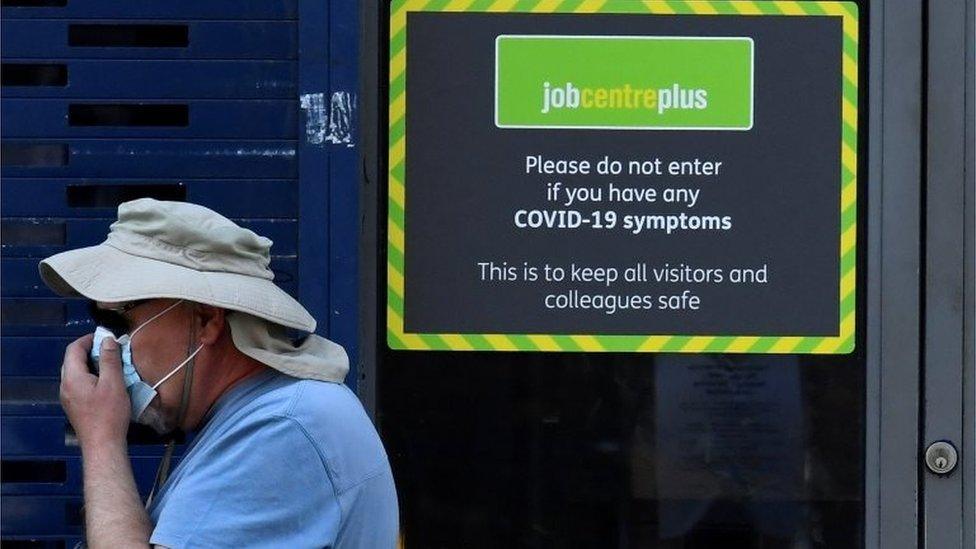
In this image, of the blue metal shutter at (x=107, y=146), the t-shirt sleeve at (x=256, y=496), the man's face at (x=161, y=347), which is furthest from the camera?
the blue metal shutter at (x=107, y=146)

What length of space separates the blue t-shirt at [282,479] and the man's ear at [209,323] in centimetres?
11

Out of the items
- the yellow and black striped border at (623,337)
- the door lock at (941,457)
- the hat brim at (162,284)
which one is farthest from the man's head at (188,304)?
the door lock at (941,457)

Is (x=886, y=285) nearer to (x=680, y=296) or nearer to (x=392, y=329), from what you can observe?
(x=680, y=296)

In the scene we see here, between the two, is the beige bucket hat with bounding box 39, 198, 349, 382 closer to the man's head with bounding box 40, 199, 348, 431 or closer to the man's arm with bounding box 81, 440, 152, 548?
the man's head with bounding box 40, 199, 348, 431

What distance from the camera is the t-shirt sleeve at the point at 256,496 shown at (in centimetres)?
213

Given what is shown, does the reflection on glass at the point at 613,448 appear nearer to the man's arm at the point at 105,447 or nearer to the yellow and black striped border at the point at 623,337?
the yellow and black striped border at the point at 623,337

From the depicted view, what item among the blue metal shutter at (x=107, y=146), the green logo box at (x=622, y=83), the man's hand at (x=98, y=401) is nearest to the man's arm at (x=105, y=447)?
the man's hand at (x=98, y=401)

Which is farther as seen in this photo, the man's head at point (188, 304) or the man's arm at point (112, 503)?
the man's head at point (188, 304)

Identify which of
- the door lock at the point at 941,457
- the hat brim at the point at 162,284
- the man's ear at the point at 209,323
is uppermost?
the hat brim at the point at 162,284

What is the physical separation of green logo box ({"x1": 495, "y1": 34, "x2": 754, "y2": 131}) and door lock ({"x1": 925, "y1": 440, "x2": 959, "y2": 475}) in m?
0.87

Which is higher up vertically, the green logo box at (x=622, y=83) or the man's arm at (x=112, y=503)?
the green logo box at (x=622, y=83)

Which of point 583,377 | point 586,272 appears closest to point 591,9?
point 586,272

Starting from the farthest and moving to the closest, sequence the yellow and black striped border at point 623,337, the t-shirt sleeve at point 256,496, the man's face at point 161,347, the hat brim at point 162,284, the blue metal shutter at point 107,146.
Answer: the yellow and black striped border at point 623,337
the blue metal shutter at point 107,146
the man's face at point 161,347
the hat brim at point 162,284
the t-shirt sleeve at point 256,496

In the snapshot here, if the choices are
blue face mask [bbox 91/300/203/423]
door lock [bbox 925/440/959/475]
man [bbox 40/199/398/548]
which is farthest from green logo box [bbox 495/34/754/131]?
blue face mask [bbox 91/300/203/423]
